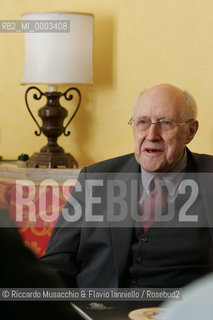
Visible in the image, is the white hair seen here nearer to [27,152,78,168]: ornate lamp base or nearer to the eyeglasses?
the eyeglasses

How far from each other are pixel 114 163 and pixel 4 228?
1168 mm

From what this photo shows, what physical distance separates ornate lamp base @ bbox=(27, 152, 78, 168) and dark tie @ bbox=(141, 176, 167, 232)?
97 cm

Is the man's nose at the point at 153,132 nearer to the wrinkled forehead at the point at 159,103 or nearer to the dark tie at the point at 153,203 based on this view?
the wrinkled forehead at the point at 159,103

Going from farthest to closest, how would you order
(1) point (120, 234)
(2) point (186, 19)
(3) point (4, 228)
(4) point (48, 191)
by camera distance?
(2) point (186, 19) → (4) point (48, 191) → (1) point (120, 234) → (3) point (4, 228)

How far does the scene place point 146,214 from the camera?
1682 mm

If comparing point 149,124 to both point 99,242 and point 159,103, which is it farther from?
point 99,242

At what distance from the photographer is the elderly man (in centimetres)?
163

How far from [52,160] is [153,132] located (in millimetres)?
923

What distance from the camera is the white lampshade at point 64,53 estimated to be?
251 cm

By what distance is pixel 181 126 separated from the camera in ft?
5.98

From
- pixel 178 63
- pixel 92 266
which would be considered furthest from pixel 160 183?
pixel 178 63

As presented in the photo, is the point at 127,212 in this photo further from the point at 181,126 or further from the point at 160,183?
the point at 181,126

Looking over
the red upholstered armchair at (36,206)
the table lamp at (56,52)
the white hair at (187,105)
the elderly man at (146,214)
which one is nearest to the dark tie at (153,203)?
the elderly man at (146,214)

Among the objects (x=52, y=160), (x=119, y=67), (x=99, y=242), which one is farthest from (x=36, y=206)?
(x=119, y=67)
